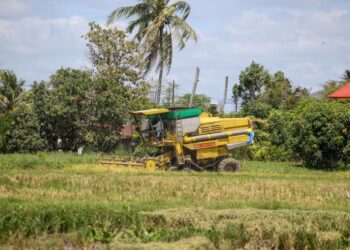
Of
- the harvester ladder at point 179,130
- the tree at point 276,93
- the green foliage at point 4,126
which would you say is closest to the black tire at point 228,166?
the harvester ladder at point 179,130

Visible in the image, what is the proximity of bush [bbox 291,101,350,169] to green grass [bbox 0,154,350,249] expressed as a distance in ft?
31.6

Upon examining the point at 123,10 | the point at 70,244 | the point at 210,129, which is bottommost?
the point at 70,244

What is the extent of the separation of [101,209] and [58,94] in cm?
2004

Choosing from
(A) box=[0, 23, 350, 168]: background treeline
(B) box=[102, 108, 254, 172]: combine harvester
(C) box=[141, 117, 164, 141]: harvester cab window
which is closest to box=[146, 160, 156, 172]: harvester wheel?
(B) box=[102, 108, 254, 172]: combine harvester

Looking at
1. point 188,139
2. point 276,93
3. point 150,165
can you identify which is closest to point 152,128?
point 188,139

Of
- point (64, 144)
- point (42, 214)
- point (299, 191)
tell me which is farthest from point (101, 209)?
point (64, 144)

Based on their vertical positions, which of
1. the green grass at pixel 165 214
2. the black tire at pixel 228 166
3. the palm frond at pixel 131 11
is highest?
the palm frond at pixel 131 11

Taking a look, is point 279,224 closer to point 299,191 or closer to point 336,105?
point 299,191

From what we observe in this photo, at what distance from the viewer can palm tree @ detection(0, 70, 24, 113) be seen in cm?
3979

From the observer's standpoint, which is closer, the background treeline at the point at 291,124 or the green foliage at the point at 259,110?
the background treeline at the point at 291,124

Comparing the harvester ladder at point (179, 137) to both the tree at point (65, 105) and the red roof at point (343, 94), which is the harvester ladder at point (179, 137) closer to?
the tree at point (65, 105)

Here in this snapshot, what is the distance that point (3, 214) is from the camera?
10.5 meters

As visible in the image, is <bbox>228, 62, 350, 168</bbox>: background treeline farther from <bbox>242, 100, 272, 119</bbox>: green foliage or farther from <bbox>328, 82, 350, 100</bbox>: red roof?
<bbox>328, 82, 350, 100</bbox>: red roof

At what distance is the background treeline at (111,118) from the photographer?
26969 millimetres
